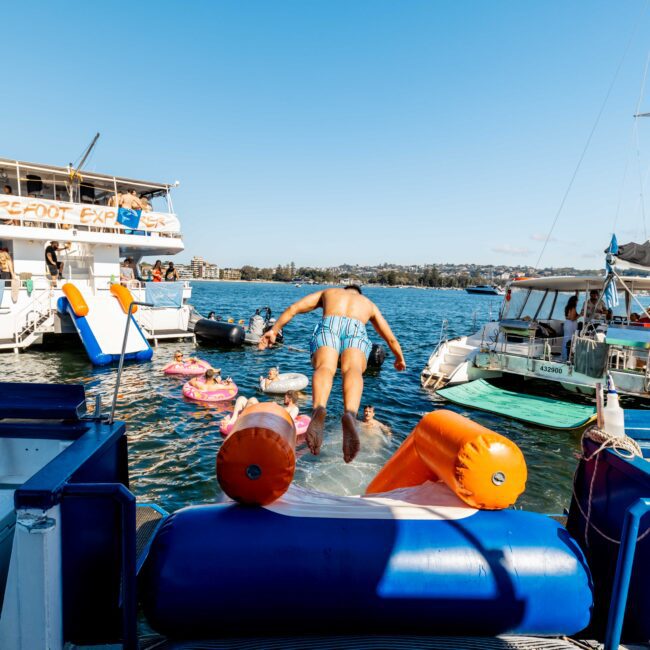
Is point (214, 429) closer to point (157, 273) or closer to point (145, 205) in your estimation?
point (157, 273)

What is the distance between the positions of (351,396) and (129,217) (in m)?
21.5

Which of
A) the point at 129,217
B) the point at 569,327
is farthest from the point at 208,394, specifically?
the point at 129,217

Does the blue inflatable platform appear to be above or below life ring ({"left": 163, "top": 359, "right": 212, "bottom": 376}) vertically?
above

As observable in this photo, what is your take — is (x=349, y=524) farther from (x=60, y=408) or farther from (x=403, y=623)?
(x=60, y=408)

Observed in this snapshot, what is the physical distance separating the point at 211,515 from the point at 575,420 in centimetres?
1203

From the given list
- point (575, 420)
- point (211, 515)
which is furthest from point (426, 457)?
point (575, 420)

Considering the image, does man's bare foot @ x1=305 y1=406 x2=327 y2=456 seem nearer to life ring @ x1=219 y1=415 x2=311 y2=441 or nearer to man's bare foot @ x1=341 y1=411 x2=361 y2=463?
man's bare foot @ x1=341 y1=411 x2=361 y2=463

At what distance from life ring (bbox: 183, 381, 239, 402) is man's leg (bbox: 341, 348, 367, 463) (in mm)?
9662

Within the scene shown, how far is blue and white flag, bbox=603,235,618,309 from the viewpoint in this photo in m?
13.3

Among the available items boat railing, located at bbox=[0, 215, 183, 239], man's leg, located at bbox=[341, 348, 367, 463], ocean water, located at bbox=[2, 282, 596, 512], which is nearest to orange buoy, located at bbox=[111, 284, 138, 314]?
ocean water, located at bbox=[2, 282, 596, 512]

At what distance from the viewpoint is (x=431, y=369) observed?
57.8ft

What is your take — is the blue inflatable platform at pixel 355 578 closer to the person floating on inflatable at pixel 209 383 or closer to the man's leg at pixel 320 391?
the man's leg at pixel 320 391

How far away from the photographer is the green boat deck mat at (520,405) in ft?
41.9

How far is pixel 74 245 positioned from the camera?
24.5 m
